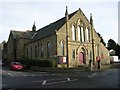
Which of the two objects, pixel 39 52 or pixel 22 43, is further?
pixel 22 43

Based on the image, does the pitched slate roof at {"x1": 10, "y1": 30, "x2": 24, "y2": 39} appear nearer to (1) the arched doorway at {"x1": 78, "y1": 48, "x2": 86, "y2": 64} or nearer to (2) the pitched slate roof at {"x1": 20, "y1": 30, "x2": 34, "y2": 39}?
(2) the pitched slate roof at {"x1": 20, "y1": 30, "x2": 34, "y2": 39}

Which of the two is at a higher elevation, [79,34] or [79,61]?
[79,34]

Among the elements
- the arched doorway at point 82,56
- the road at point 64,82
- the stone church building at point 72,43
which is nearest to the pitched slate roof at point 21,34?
the stone church building at point 72,43

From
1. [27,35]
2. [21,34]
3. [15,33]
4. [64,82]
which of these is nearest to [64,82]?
[64,82]

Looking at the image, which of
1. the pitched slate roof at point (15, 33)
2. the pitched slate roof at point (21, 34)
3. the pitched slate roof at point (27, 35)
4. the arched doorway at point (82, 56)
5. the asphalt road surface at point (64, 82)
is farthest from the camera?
the pitched slate roof at point (15, 33)

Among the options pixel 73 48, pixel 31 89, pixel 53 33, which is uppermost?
pixel 53 33

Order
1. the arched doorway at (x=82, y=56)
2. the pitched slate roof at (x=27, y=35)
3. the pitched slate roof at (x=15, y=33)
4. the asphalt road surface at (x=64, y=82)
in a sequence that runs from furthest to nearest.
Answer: the pitched slate roof at (x=15, y=33) → the pitched slate roof at (x=27, y=35) → the arched doorway at (x=82, y=56) → the asphalt road surface at (x=64, y=82)

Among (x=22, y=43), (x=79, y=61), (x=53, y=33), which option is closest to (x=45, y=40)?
(x=53, y=33)

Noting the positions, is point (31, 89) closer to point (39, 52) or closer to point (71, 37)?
point (71, 37)

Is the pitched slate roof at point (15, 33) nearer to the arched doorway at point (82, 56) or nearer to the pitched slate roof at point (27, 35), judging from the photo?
the pitched slate roof at point (27, 35)

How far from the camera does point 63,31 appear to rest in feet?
169

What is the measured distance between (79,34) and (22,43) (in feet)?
78.5

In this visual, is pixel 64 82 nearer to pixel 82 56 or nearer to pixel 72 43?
pixel 72 43


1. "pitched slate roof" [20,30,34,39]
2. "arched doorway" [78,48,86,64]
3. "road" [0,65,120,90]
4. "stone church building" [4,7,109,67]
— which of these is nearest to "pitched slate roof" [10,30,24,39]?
"pitched slate roof" [20,30,34,39]
